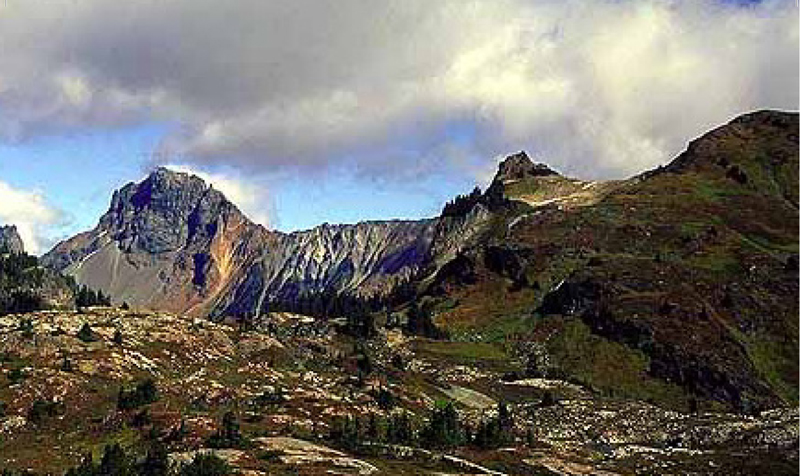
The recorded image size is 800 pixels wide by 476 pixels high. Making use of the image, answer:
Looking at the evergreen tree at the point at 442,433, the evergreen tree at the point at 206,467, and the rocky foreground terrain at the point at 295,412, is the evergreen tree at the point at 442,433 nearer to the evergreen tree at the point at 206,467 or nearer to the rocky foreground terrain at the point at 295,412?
the rocky foreground terrain at the point at 295,412

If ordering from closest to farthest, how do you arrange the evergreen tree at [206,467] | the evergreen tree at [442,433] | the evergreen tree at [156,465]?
the evergreen tree at [206,467] → the evergreen tree at [156,465] → the evergreen tree at [442,433]

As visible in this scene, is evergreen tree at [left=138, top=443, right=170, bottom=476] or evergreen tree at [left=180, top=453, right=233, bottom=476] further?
evergreen tree at [left=138, top=443, right=170, bottom=476]

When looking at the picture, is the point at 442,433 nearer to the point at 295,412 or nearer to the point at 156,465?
the point at 295,412

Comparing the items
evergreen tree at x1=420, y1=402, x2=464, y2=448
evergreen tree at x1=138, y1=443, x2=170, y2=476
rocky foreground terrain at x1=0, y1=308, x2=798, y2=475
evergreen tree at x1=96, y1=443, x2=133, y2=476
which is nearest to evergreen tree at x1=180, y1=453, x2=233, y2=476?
evergreen tree at x1=138, y1=443, x2=170, y2=476

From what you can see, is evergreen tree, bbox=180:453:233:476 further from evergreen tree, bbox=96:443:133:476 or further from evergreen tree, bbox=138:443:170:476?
evergreen tree, bbox=96:443:133:476

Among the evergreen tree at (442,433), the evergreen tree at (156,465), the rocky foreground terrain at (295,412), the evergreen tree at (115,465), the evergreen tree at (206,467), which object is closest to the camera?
the evergreen tree at (206,467)

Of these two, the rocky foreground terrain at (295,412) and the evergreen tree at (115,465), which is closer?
the evergreen tree at (115,465)

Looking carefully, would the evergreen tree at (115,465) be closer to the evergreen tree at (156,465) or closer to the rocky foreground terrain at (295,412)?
the evergreen tree at (156,465)

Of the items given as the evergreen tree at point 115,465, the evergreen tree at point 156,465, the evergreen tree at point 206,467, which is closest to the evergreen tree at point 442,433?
the evergreen tree at point 206,467

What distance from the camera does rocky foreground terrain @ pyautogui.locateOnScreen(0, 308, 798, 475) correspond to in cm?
9550

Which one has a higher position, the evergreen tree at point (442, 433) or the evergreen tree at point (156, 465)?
the evergreen tree at point (442, 433)

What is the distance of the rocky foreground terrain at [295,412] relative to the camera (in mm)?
95500

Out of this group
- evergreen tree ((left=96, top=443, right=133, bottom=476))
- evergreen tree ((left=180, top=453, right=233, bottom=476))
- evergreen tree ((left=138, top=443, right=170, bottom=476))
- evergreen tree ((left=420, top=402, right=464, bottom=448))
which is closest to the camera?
evergreen tree ((left=180, top=453, right=233, bottom=476))

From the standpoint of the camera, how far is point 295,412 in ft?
386
